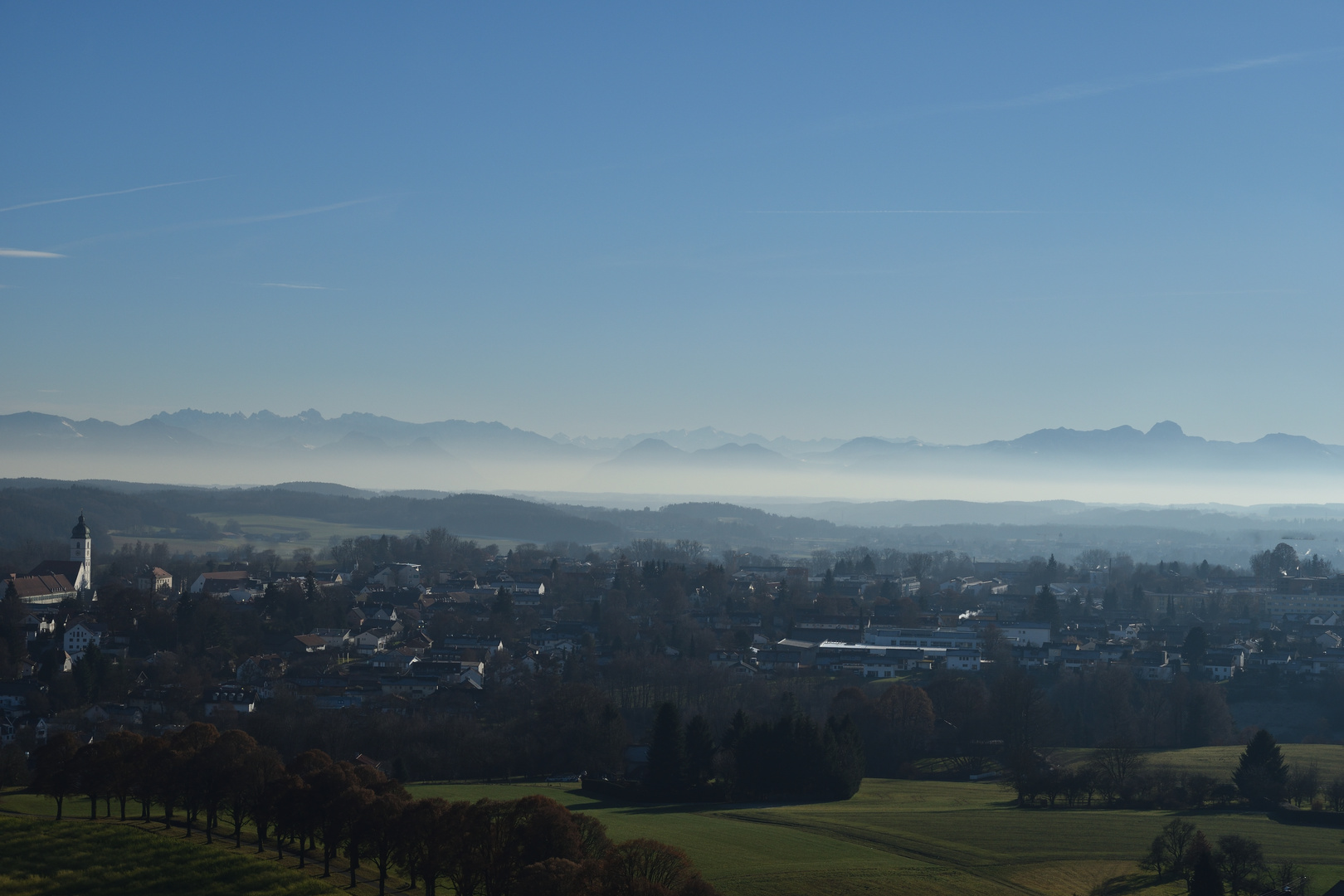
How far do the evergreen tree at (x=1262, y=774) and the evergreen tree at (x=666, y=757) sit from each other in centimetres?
1432

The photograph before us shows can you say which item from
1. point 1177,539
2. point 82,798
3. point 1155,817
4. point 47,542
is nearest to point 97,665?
point 82,798

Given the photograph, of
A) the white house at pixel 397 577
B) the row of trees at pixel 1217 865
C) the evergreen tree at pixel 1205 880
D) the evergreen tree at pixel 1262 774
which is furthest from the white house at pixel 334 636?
the evergreen tree at pixel 1205 880

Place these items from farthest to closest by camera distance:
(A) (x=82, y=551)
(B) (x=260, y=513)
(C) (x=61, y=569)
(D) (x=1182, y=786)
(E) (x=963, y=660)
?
(B) (x=260, y=513)
(A) (x=82, y=551)
(C) (x=61, y=569)
(E) (x=963, y=660)
(D) (x=1182, y=786)

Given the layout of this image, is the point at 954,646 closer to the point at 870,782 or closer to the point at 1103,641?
the point at 1103,641

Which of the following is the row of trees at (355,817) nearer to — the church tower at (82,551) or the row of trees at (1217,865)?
the row of trees at (1217,865)

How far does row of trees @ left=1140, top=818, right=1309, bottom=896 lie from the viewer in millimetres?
Answer: 21875

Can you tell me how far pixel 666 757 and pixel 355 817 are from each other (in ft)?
39.7

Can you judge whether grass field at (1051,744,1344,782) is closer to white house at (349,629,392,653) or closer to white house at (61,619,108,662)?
white house at (349,629,392,653)

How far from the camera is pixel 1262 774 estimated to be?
105 ft

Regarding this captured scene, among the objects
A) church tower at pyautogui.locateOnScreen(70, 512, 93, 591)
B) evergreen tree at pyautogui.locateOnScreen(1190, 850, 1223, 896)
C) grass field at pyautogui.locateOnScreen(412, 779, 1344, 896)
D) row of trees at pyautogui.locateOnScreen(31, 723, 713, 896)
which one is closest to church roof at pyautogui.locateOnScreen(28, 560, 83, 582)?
church tower at pyautogui.locateOnScreen(70, 512, 93, 591)

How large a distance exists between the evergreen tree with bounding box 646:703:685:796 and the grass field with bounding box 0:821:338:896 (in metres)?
12.3

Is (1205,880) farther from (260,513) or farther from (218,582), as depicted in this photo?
(260,513)

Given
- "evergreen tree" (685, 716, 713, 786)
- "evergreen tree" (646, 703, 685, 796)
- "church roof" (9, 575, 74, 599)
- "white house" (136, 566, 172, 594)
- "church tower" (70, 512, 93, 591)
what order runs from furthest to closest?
"church tower" (70, 512, 93, 591) → "white house" (136, 566, 172, 594) → "church roof" (9, 575, 74, 599) → "evergreen tree" (685, 716, 713, 786) → "evergreen tree" (646, 703, 685, 796)

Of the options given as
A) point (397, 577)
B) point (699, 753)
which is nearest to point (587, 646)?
point (699, 753)
